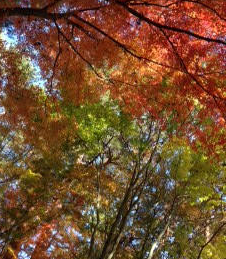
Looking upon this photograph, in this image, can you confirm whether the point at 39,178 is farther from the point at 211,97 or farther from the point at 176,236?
the point at 211,97

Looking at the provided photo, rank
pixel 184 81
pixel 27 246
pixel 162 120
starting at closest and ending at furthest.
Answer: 1. pixel 184 81
2. pixel 162 120
3. pixel 27 246

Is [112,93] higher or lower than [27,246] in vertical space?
higher

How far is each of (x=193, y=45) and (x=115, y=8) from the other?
194 cm

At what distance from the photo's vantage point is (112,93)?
35.3ft

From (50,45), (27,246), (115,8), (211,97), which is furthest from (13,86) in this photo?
(27,246)

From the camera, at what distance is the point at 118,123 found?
10.8 m

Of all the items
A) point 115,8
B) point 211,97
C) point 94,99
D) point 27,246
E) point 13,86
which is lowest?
point 27,246

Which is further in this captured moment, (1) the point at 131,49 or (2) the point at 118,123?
(2) the point at 118,123

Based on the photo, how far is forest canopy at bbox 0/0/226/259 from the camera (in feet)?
23.6

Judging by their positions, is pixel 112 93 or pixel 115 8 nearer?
pixel 115 8

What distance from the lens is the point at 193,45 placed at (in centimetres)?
737

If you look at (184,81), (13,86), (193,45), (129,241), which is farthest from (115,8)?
(129,241)

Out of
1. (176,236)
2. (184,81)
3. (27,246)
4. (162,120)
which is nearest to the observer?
(184,81)

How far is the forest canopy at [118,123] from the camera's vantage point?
23.6 ft
